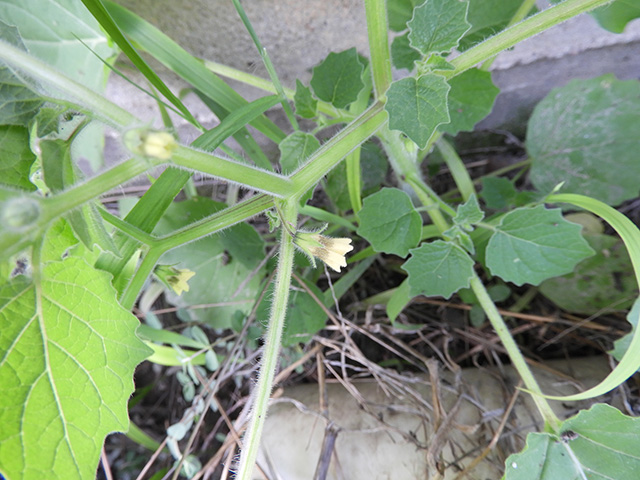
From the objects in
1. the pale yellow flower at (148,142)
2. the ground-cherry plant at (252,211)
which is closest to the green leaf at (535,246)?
the ground-cherry plant at (252,211)

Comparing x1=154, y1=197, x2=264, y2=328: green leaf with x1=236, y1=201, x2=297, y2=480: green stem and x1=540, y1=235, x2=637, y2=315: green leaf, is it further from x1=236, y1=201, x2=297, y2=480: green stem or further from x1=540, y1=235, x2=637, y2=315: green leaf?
x1=540, y1=235, x2=637, y2=315: green leaf

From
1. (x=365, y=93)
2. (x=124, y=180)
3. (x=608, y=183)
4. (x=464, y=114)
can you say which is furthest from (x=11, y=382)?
(x=608, y=183)

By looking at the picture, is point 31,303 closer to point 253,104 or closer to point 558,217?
point 253,104

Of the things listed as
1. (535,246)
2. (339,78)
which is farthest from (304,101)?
(535,246)

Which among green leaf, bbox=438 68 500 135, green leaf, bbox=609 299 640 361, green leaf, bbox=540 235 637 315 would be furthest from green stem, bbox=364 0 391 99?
green leaf, bbox=540 235 637 315

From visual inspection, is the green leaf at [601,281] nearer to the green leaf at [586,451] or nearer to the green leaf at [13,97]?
the green leaf at [586,451]
